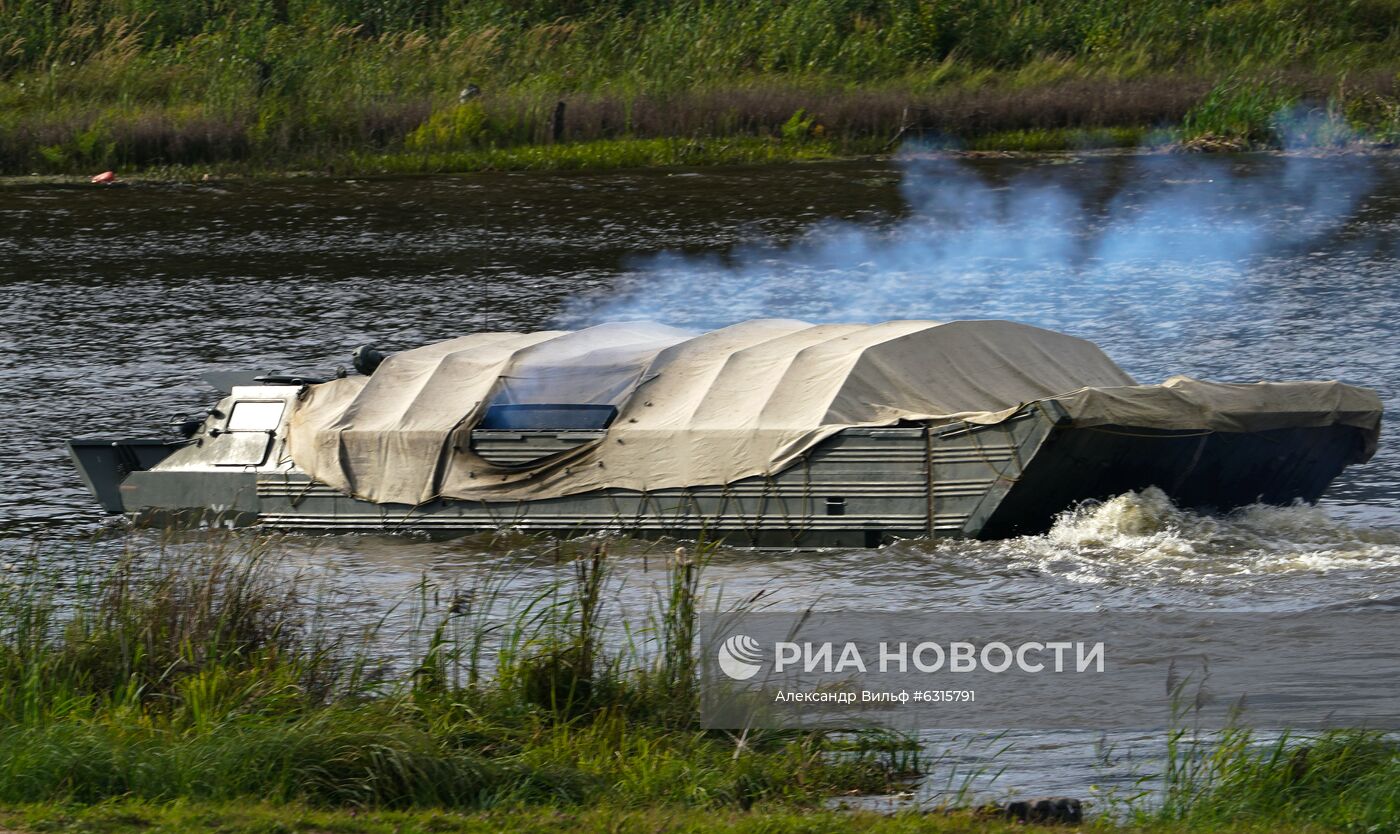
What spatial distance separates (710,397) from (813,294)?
44.1 ft

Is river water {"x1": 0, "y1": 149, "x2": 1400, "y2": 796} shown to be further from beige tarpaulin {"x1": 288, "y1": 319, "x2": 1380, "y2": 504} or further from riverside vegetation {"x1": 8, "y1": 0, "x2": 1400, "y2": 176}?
riverside vegetation {"x1": 8, "y1": 0, "x2": 1400, "y2": 176}

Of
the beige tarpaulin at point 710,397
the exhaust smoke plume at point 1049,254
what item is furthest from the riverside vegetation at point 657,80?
the beige tarpaulin at point 710,397

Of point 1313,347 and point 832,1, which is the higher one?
point 832,1

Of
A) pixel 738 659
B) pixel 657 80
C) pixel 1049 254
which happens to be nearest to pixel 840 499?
pixel 738 659

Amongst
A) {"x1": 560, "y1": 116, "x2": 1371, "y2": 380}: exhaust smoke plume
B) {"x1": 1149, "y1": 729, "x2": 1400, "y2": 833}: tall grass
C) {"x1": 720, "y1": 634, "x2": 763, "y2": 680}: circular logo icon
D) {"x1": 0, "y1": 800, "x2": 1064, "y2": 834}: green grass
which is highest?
{"x1": 0, "y1": 800, "x2": 1064, "y2": 834}: green grass

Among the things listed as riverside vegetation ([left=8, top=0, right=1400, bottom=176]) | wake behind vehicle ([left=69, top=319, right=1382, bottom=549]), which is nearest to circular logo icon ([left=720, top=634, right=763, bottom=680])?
wake behind vehicle ([left=69, top=319, right=1382, bottom=549])

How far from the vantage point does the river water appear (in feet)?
54.6

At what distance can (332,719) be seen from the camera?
1016 cm

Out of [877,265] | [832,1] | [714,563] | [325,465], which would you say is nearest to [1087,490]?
[714,563]

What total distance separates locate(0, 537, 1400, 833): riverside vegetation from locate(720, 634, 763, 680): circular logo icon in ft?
2.59

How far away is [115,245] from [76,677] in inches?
1151

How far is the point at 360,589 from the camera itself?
1762 cm

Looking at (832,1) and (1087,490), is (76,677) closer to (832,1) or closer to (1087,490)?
(1087,490)

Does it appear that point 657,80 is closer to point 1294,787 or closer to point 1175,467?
point 1175,467
